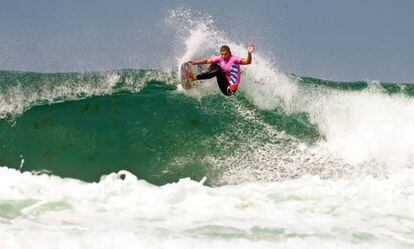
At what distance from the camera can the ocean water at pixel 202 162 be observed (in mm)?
5477

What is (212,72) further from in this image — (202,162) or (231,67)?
(202,162)

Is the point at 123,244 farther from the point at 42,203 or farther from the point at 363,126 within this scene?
the point at 363,126

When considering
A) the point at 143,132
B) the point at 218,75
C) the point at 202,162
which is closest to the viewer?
the point at 202,162

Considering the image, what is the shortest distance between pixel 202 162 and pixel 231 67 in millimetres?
2297

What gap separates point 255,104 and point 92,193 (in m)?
5.35

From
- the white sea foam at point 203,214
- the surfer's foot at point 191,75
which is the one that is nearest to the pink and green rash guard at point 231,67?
the surfer's foot at point 191,75

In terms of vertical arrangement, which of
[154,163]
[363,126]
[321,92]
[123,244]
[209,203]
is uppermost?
[321,92]

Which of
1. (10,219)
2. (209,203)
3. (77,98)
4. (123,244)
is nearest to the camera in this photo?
(123,244)

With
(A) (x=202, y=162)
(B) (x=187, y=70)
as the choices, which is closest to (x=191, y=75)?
(B) (x=187, y=70)

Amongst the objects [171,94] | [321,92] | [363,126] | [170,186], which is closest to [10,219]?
[170,186]

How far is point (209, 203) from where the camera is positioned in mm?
6539

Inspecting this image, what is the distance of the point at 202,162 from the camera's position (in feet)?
29.5

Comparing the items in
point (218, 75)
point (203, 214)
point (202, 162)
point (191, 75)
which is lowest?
point (203, 214)

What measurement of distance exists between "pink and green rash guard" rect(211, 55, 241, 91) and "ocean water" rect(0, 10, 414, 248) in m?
0.78
